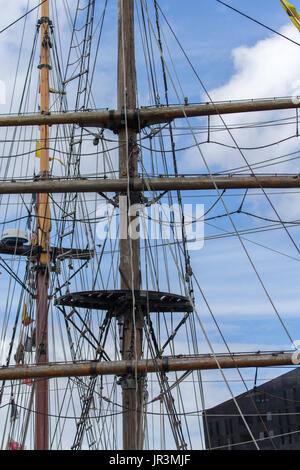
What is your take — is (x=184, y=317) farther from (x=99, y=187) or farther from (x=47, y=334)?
(x=47, y=334)

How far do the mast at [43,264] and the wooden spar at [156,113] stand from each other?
3.96 ft

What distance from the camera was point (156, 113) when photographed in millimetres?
18125

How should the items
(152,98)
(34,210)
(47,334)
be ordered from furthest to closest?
(34,210), (47,334), (152,98)

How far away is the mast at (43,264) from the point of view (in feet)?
75.7

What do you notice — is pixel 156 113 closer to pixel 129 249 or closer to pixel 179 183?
pixel 179 183

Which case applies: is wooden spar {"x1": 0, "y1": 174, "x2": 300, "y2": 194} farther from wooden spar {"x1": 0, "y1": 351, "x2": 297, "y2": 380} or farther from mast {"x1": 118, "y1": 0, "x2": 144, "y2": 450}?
wooden spar {"x1": 0, "y1": 351, "x2": 297, "y2": 380}

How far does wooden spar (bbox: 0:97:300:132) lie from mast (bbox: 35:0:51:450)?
3.96 feet

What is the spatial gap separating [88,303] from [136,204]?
2.63 meters

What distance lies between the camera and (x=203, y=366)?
52.1 ft

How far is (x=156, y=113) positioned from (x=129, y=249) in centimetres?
364

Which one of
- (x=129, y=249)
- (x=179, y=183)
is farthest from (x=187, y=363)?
(x=179, y=183)

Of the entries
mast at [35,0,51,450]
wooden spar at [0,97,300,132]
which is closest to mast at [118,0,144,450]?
wooden spar at [0,97,300,132]
